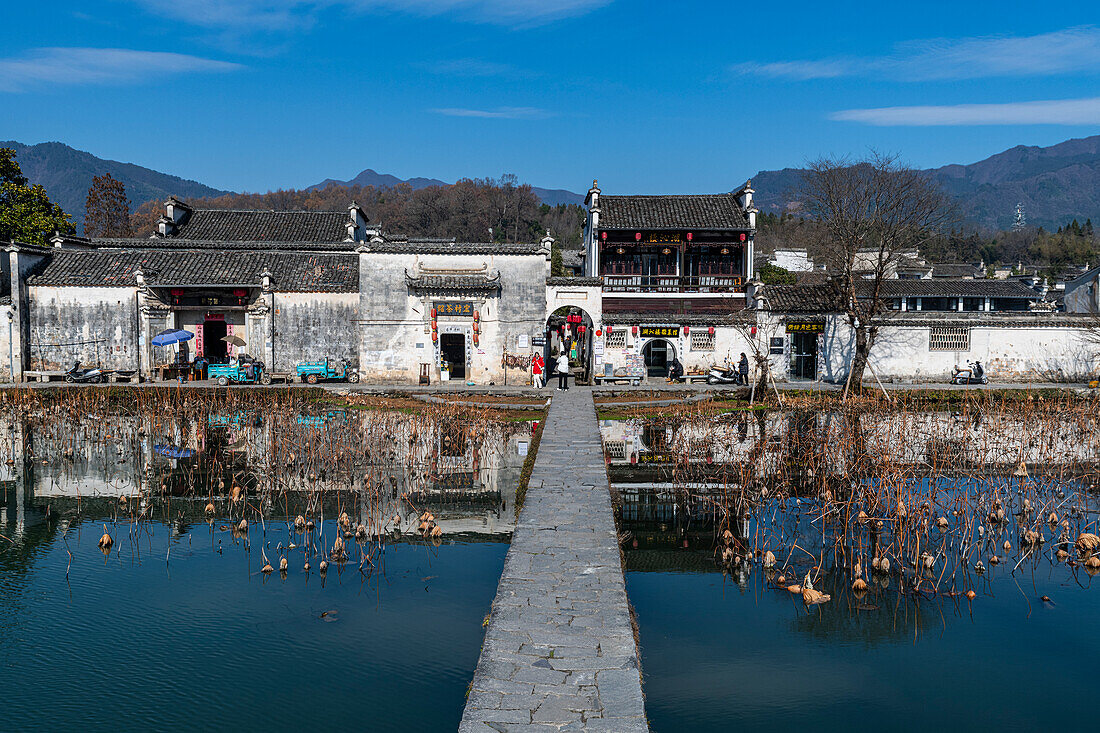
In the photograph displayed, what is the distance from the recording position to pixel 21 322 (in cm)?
2638

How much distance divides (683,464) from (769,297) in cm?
1493

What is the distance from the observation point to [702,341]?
86.9 ft

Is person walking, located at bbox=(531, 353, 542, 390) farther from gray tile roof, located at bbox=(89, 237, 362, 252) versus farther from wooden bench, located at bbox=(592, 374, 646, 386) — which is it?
gray tile roof, located at bbox=(89, 237, 362, 252)

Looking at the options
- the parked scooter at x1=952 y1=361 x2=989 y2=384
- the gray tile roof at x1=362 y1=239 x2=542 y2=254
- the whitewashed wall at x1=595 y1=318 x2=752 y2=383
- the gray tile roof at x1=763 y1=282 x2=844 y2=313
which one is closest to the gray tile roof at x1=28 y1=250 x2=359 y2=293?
the gray tile roof at x1=362 y1=239 x2=542 y2=254

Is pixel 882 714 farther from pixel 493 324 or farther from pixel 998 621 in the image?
pixel 493 324

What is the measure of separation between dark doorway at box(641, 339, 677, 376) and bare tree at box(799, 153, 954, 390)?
6.42 m

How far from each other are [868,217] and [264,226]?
2418 centimetres

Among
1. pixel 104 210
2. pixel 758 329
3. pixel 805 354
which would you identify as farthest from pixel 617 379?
pixel 104 210

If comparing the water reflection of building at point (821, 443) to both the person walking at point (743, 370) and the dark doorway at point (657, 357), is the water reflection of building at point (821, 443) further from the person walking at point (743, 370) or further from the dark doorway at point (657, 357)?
the dark doorway at point (657, 357)

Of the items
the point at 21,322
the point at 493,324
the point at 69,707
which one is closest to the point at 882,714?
the point at 69,707

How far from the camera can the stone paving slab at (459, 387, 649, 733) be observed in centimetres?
505

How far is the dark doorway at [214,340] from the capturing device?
27.8 m

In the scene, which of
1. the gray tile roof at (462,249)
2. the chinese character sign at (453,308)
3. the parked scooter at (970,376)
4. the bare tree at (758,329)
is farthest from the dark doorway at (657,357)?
the parked scooter at (970,376)

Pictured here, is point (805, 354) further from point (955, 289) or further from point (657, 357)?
point (955, 289)
